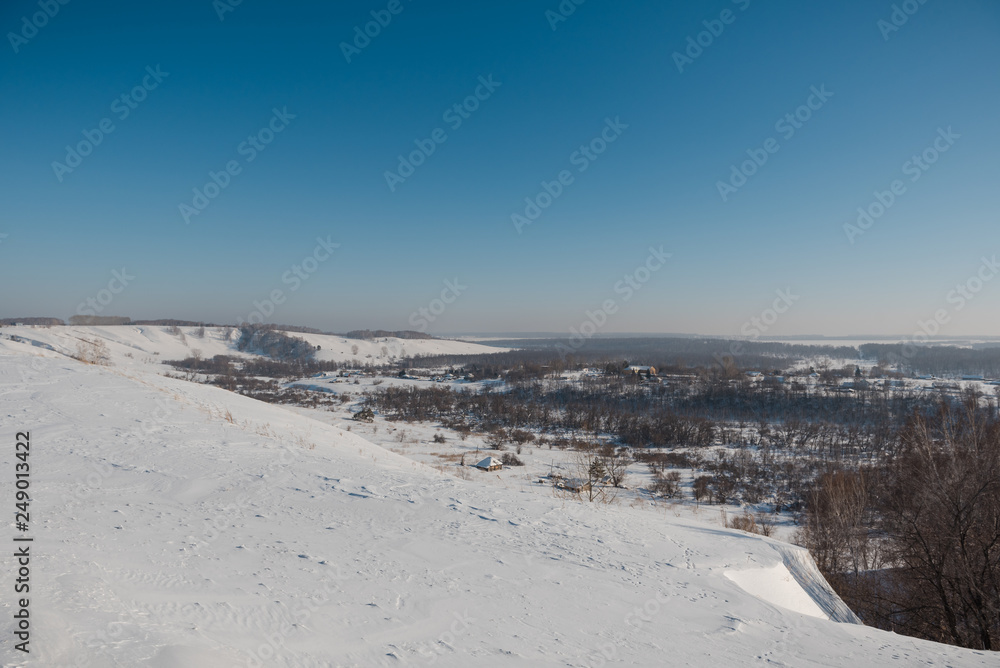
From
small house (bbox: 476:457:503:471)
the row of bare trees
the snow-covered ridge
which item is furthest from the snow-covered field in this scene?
the snow-covered ridge

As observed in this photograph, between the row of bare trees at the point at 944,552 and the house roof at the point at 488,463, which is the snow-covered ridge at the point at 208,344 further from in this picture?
the row of bare trees at the point at 944,552

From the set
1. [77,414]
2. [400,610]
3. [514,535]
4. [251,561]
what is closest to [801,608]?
[514,535]

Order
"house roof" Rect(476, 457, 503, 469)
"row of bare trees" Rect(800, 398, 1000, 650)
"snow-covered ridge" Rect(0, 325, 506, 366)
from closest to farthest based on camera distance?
"row of bare trees" Rect(800, 398, 1000, 650), "house roof" Rect(476, 457, 503, 469), "snow-covered ridge" Rect(0, 325, 506, 366)

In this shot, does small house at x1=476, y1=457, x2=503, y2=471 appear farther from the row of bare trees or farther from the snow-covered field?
the snow-covered field

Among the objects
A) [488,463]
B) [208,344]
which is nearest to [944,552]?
[488,463]

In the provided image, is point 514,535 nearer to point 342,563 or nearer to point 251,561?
point 342,563
